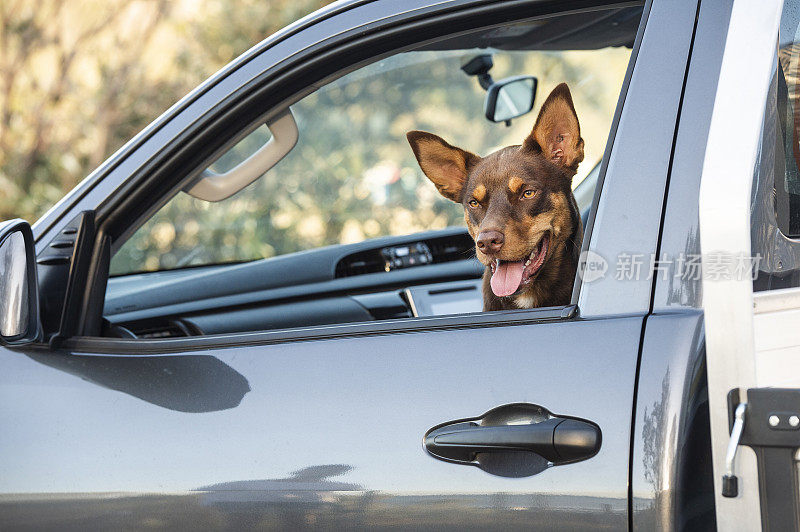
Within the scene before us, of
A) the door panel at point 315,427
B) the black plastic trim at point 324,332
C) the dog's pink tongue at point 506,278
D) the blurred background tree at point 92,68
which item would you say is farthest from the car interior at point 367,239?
the blurred background tree at point 92,68

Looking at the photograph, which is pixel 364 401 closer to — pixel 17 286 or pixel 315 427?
pixel 315 427

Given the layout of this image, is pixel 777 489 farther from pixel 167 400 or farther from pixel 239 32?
pixel 239 32

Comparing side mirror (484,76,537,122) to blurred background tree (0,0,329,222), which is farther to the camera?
blurred background tree (0,0,329,222)

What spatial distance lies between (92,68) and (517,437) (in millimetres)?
9076

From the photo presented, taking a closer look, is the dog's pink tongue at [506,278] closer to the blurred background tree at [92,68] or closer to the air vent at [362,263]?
the air vent at [362,263]

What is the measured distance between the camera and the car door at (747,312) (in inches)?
49.1

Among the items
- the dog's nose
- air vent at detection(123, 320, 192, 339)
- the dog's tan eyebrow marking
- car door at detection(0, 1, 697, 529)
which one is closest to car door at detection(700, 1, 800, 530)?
car door at detection(0, 1, 697, 529)

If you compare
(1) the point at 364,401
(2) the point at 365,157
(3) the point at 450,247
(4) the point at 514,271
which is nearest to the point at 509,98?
(3) the point at 450,247

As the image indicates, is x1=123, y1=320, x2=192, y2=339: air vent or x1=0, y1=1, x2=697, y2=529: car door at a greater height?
x1=123, y1=320, x2=192, y2=339: air vent

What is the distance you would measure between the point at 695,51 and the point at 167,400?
1.17 m

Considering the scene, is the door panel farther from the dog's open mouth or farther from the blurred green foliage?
the blurred green foliage

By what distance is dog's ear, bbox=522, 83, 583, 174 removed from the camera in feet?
7.36

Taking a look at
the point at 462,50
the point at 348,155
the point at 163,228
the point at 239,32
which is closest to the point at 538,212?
the point at 462,50

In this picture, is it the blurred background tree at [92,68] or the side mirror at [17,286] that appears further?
the blurred background tree at [92,68]
